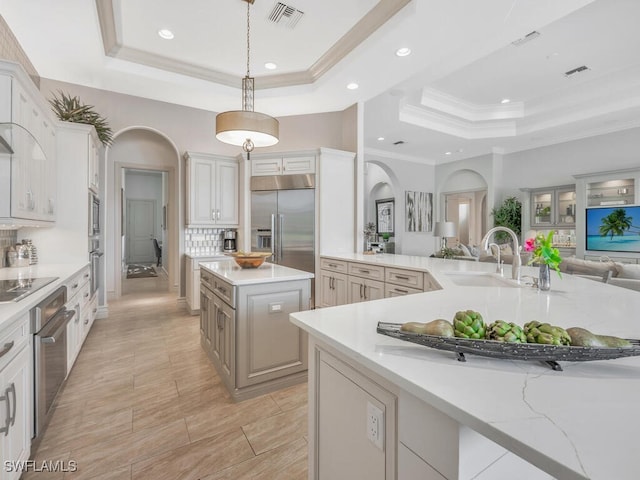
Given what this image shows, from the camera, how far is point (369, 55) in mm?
3299

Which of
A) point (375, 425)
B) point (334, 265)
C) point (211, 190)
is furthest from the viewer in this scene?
point (211, 190)

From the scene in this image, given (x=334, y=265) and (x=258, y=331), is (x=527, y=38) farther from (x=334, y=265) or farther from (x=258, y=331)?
(x=258, y=331)

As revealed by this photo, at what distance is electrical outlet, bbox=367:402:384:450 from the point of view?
33.5 inches

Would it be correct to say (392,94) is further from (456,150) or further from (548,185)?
(548,185)

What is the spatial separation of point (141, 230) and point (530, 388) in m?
11.5

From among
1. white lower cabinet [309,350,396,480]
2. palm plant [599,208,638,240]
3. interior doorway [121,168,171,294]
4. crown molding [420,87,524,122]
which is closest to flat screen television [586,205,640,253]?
palm plant [599,208,638,240]

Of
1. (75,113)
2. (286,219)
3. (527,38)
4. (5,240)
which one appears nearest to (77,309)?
(5,240)

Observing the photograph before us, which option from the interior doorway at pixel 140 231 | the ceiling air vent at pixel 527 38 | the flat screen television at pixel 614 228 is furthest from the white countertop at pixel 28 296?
the flat screen television at pixel 614 228

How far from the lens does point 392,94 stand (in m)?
4.48

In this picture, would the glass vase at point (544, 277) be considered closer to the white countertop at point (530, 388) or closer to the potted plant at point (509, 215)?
the white countertop at point (530, 388)

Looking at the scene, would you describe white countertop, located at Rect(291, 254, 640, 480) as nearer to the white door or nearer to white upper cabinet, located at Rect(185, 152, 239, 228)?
white upper cabinet, located at Rect(185, 152, 239, 228)

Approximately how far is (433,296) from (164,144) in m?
5.28

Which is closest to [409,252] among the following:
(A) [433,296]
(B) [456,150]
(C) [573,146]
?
(B) [456,150]

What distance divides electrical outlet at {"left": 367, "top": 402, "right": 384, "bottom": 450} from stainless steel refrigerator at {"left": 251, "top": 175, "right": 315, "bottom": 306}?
3.56 m
